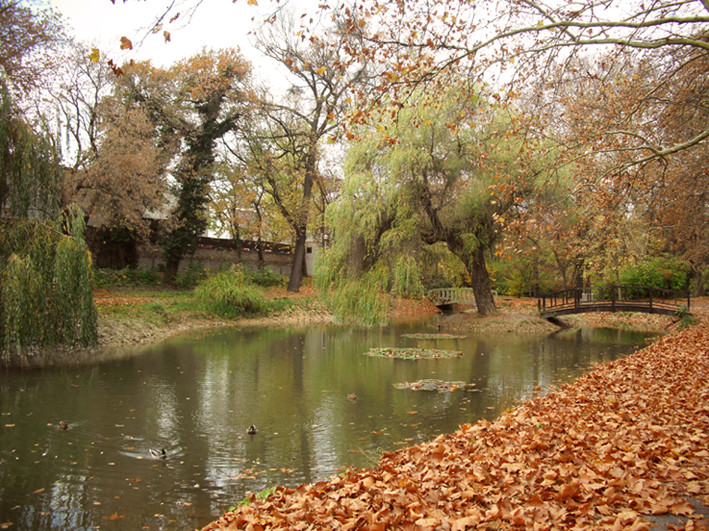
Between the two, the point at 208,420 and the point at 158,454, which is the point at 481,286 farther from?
the point at 158,454

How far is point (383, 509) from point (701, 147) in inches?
484

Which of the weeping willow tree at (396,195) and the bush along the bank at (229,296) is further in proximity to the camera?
the bush along the bank at (229,296)

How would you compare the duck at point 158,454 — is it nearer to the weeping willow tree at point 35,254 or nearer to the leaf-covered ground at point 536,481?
the leaf-covered ground at point 536,481

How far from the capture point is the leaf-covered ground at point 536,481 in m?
3.32

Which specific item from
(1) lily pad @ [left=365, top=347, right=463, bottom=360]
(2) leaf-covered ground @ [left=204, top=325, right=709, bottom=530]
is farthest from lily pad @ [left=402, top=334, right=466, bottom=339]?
(2) leaf-covered ground @ [left=204, top=325, right=709, bottom=530]

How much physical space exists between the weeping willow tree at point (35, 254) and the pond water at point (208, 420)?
3.08 ft

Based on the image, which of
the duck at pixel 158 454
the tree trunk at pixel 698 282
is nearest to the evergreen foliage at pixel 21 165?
the duck at pixel 158 454

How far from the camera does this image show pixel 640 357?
40.9 ft

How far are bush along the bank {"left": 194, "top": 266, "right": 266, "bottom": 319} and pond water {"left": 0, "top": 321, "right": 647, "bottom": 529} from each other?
6374 mm

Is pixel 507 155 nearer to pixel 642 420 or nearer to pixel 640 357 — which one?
pixel 640 357

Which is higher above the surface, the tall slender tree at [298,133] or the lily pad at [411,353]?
the tall slender tree at [298,133]

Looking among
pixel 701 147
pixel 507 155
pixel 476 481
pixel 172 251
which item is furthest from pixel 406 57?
pixel 172 251

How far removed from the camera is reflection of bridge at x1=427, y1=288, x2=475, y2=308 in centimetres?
2780

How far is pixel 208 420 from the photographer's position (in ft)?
28.0
